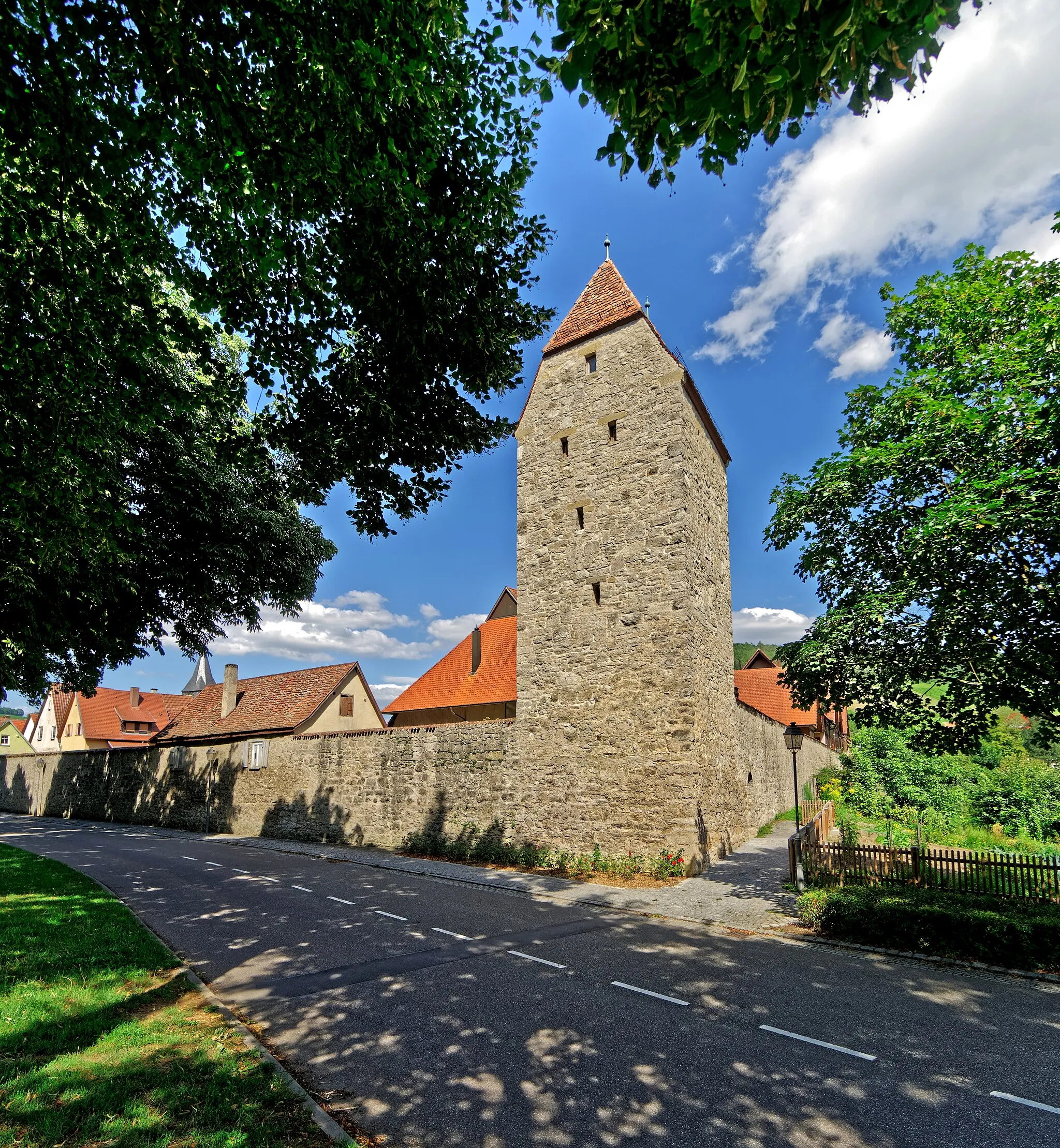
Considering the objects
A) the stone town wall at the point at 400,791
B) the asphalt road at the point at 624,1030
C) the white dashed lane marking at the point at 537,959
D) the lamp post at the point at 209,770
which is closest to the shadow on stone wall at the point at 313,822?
the stone town wall at the point at 400,791

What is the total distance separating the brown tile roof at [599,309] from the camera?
16.1m

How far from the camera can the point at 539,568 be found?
16297 mm

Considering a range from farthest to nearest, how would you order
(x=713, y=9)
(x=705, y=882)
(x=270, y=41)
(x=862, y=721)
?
(x=705, y=882)
(x=862, y=721)
(x=270, y=41)
(x=713, y=9)

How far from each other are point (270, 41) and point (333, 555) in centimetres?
1277

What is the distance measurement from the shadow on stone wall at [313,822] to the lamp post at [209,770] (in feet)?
12.8

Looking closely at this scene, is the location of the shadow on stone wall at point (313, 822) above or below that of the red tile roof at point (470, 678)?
below

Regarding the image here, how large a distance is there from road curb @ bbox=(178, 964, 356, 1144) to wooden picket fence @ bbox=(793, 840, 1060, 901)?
9.57 m

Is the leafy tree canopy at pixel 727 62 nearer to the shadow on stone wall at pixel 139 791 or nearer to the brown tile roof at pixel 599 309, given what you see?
the brown tile roof at pixel 599 309

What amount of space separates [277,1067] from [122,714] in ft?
196

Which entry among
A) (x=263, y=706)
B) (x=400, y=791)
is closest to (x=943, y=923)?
(x=400, y=791)

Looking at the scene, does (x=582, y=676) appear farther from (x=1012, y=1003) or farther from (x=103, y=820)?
(x=103, y=820)

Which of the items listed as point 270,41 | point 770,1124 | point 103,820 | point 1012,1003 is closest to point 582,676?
point 1012,1003

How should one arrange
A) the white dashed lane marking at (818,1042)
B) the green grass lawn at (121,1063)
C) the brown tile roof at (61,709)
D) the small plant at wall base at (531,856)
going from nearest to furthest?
the green grass lawn at (121,1063), the white dashed lane marking at (818,1042), the small plant at wall base at (531,856), the brown tile roof at (61,709)

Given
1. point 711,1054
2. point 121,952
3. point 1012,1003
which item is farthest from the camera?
point 121,952
